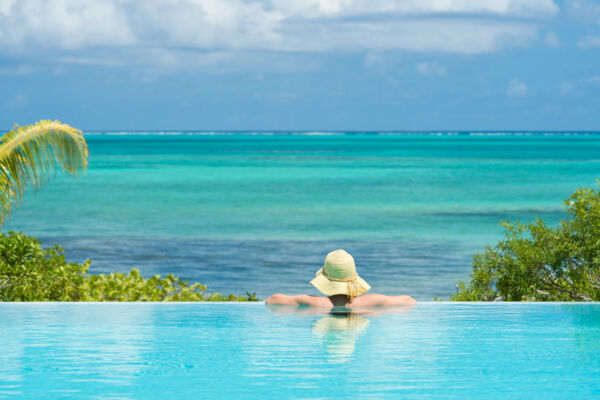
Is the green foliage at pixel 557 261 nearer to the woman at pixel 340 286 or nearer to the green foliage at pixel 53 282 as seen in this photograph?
the woman at pixel 340 286

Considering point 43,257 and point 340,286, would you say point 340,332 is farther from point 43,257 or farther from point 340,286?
point 43,257

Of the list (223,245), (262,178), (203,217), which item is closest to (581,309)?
(223,245)

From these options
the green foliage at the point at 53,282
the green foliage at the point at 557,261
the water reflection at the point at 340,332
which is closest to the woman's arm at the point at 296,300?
the water reflection at the point at 340,332

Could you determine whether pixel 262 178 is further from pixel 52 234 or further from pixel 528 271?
pixel 528 271

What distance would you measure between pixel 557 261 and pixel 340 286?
2.59m

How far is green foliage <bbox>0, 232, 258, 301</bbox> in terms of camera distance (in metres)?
7.92

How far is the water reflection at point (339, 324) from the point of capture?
217 inches

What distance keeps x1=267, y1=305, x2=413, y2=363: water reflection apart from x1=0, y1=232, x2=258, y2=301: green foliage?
75.9 inches

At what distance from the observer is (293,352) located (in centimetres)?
548

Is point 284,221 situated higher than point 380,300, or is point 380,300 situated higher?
point 284,221

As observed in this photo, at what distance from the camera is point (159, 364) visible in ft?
17.1

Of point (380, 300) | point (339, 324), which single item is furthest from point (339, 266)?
point (380, 300)

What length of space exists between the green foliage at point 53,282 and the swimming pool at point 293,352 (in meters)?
0.97

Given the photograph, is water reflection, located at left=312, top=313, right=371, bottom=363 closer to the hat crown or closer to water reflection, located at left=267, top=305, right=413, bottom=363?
water reflection, located at left=267, top=305, right=413, bottom=363
